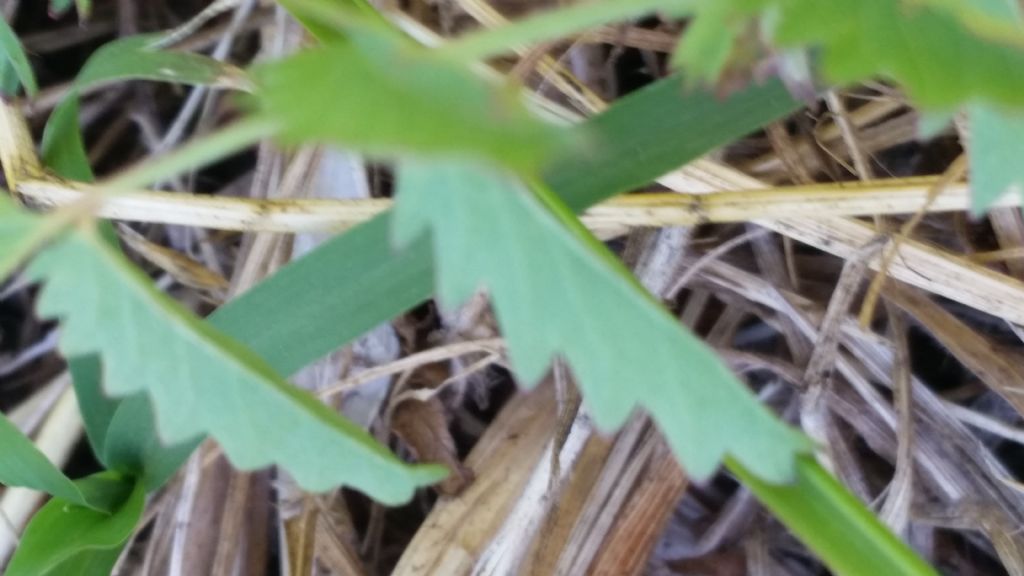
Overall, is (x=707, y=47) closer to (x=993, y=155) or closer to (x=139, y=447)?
(x=993, y=155)

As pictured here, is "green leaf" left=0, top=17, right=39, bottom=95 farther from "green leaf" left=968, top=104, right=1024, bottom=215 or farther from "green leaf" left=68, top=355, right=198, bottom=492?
"green leaf" left=968, top=104, right=1024, bottom=215

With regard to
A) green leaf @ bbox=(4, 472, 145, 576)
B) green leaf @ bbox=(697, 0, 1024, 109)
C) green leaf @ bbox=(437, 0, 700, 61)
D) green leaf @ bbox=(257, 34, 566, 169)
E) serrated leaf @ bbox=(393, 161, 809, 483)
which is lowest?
green leaf @ bbox=(4, 472, 145, 576)

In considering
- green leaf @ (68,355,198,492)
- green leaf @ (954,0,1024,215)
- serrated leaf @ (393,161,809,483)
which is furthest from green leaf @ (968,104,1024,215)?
green leaf @ (68,355,198,492)

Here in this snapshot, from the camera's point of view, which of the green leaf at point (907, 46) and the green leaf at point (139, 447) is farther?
the green leaf at point (139, 447)

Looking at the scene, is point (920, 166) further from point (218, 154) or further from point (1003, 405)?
point (218, 154)

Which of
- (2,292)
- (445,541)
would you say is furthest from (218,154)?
(2,292)

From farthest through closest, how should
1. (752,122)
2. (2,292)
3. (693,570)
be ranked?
(2,292)
(693,570)
(752,122)

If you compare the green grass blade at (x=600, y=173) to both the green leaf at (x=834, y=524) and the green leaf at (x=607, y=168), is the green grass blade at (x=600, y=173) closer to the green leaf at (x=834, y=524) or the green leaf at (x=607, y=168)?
the green leaf at (x=607, y=168)

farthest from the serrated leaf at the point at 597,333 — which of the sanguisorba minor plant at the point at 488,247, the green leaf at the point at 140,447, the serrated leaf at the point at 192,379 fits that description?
the green leaf at the point at 140,447
